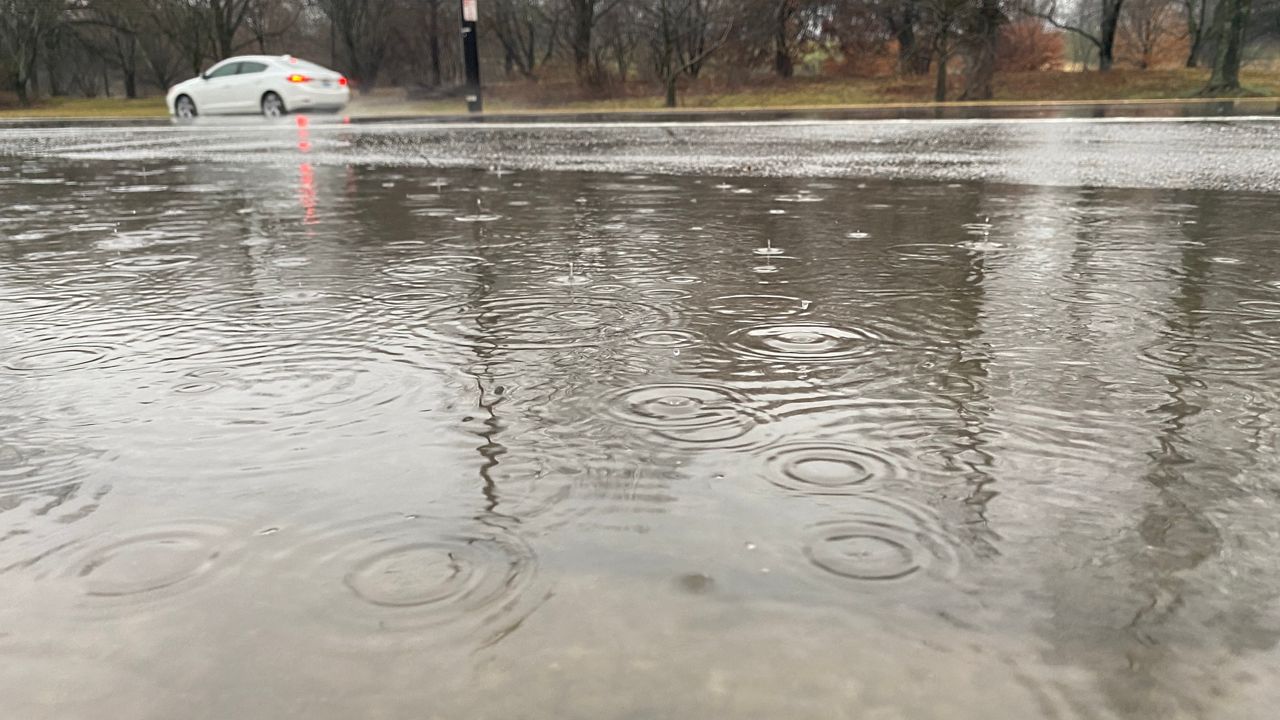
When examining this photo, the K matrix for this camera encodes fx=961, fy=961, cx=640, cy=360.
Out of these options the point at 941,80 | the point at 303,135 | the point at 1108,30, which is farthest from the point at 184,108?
the point at 1108,30

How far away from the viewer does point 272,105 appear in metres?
21.6

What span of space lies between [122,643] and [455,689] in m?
0.56

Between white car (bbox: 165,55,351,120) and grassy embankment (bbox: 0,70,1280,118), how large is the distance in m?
2.04

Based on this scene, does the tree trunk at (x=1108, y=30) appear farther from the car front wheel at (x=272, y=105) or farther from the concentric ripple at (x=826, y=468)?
the concentric ripple at (x=826, y=468)

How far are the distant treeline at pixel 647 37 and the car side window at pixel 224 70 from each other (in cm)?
1074

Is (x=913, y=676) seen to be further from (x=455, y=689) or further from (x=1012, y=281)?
(x=1012, y=281)

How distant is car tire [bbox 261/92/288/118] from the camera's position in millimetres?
21500

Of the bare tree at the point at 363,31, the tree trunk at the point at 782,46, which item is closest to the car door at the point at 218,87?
the tree trunk at the point at 782,46

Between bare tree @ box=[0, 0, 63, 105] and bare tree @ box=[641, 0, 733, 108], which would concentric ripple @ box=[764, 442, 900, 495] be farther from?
bare tree @ box=[0, 0, 63, 105]

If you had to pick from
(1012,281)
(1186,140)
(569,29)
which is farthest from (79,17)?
(1012,281)

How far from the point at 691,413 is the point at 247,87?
71.6ft

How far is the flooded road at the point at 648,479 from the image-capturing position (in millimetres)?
1413

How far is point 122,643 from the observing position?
1496 millimetres

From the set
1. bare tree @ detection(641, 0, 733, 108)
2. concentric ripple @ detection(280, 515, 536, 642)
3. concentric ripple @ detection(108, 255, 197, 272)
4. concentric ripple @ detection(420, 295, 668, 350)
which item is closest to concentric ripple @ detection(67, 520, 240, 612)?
concentric ripple @ detection(280, 515, 536, 642)
